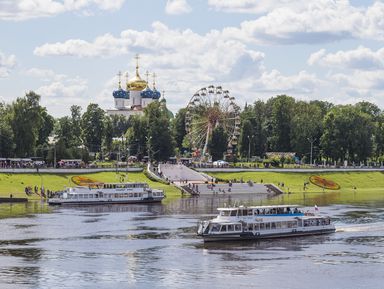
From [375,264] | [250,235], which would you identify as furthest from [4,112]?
[375,264]

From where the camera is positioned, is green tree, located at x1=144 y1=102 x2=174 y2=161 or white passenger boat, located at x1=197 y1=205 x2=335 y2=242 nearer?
white passenger boat, located at x1=197 y1=205 x2=335 y2=242

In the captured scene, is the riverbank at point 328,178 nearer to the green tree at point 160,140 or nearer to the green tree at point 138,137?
the green tree at point 160,140

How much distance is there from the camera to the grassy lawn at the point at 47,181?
13325cm

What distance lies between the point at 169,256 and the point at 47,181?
68.5 meters

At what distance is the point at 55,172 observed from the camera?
148500mm

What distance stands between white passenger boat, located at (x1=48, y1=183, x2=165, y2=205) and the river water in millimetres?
18778

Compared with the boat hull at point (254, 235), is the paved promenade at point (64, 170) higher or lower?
higher

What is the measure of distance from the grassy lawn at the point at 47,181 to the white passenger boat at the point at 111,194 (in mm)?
6449

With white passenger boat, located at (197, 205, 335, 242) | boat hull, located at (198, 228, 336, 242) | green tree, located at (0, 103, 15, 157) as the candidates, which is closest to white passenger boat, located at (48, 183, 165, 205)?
green tree, located at (0, 103, 15, 157)

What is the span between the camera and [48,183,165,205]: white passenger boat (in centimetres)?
12688

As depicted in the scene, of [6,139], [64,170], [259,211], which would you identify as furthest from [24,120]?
[259,211]

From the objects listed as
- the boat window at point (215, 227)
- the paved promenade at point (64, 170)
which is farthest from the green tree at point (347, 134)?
the boat window at point (215, 227)

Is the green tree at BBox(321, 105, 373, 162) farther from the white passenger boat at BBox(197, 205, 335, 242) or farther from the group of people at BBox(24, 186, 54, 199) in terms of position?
the white passenger boat at BBox(197, 205, 335, 242)

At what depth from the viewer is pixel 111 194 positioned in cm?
12950
